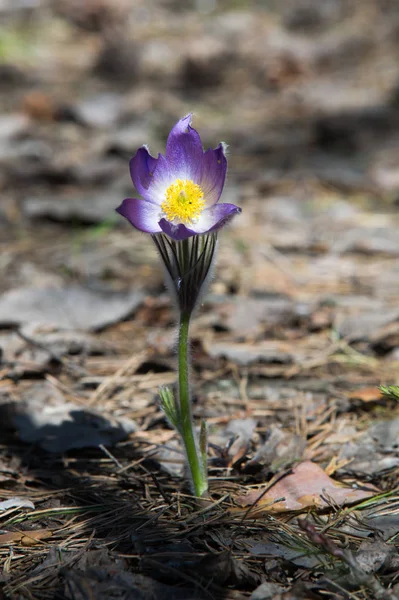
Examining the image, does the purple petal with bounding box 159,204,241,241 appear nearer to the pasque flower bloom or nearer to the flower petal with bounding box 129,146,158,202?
the pasque flower bloom

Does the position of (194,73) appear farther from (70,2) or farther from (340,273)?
(340,273)

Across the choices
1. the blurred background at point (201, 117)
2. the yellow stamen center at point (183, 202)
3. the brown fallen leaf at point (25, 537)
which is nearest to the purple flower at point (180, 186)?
the yellow stamen center at point (183, 202)

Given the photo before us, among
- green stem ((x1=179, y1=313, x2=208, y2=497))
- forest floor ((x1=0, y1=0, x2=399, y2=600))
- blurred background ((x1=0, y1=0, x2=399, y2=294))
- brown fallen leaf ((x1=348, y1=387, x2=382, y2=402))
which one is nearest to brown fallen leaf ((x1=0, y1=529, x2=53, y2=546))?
forest floor ((x1=0, y1=0, x2=399, y2=600))

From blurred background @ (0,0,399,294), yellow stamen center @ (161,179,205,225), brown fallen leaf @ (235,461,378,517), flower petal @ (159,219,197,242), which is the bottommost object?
brown fallen leaf @ (235,461,378,517)

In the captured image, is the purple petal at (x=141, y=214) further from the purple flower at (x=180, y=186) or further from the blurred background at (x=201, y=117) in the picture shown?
the blurred background at (x=201, y=117)

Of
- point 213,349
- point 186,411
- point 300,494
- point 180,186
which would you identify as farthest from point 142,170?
point 213,349

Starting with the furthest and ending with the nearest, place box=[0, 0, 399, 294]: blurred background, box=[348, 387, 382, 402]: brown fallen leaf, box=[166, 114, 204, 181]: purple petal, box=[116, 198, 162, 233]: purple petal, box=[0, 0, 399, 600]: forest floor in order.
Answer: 1. box=[0, 0, 399, 294]: blurred background
2. box=[348, 387, 382, 402]: brown fallen leaf
3. box=[166, 114, 204, 181]: purple petal
4. box=[116, 198, 162, 233]: purple petal
5. box=[0, 0, 399, 600]: forest floor

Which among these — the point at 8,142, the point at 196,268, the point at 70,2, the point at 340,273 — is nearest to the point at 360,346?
the point at 340,273
